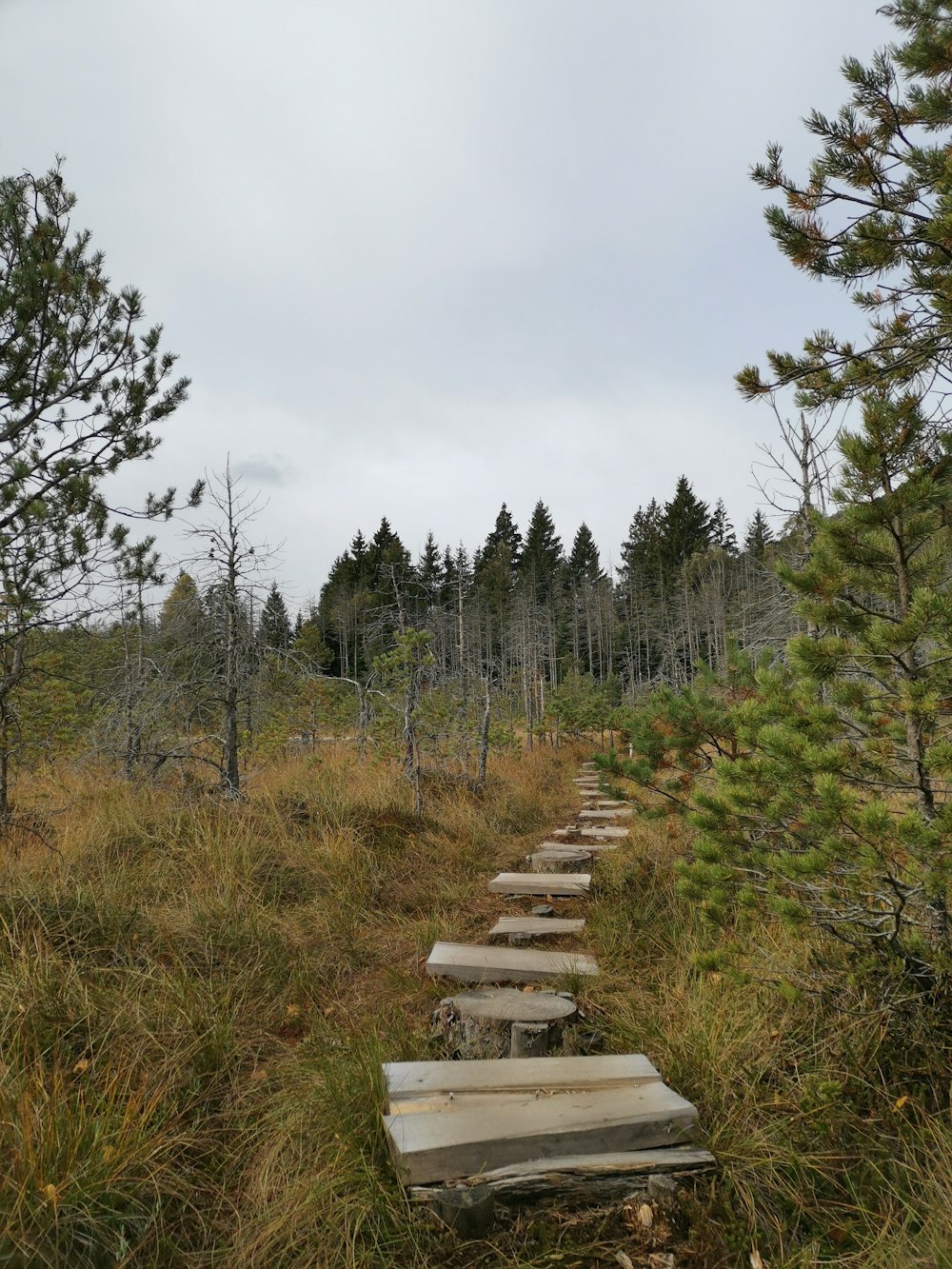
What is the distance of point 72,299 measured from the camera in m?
4.49

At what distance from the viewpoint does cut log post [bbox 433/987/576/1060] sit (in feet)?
9.18

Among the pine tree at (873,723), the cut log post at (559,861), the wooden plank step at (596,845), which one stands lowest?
the wooden plank step at (596,845)

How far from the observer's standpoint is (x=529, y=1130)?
2025 millimetres

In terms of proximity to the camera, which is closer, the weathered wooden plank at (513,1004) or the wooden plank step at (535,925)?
the weathered wooden plank at (513,1004)

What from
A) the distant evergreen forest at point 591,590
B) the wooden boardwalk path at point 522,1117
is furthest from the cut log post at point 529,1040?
the distant evergreen forest at point 591,590

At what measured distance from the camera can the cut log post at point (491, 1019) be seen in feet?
9.18

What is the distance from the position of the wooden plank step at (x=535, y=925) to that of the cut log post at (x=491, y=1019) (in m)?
0.89

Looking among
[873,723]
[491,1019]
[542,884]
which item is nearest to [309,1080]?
[491,1019]

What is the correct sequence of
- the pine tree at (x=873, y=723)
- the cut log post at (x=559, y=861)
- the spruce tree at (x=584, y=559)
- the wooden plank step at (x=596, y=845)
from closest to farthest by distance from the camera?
the pine tree at (x=873, y=723)
the cut log post at (x=559, y=861)
the wooden plank step at (x=596, y=845)
the spruce tree at (x=584, y=559)

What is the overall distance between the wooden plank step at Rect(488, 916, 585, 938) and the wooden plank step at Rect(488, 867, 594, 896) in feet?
1.53

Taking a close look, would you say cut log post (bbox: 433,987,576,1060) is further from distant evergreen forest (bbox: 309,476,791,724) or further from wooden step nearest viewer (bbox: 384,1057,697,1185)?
distant evergreen forest (bbox: 309,476,791,724)

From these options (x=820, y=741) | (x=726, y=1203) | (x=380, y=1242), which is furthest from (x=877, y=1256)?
(x=820, y=741)

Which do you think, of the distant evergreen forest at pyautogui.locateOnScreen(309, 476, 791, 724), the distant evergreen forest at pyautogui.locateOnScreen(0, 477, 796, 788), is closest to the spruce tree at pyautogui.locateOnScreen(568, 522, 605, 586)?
the distant evergreen forest at pyautogui.locateOnScreen(309, 476, 791, 724)

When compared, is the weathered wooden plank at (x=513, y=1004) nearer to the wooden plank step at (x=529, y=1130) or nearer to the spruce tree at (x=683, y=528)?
the wooden plank step at (x=529, y=1130)
